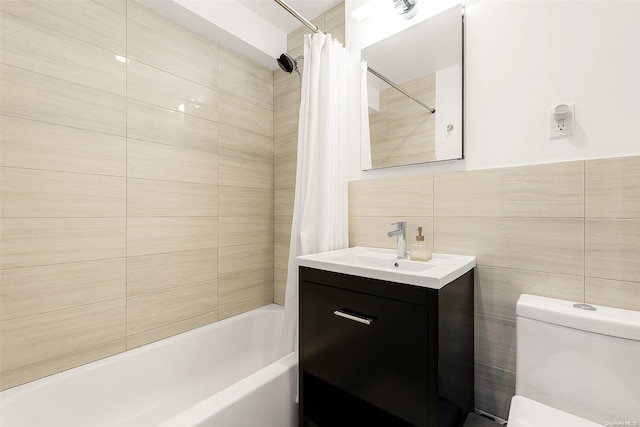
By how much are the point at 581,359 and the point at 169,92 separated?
→ 2126mm

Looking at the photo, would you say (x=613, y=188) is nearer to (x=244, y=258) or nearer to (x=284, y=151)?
(x=284, y=151)

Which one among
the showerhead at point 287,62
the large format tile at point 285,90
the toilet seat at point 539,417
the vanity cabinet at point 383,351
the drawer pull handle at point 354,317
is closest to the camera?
the toilet seat at point 539,417

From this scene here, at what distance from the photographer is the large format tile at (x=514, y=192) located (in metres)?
1.04

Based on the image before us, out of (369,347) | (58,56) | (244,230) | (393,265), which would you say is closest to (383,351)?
(369,347)

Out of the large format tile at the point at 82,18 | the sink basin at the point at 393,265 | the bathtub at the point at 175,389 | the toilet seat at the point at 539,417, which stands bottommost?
the bathtub at the point at 175,389

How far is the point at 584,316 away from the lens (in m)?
0.90

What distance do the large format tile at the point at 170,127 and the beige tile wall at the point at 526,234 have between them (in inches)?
47.7

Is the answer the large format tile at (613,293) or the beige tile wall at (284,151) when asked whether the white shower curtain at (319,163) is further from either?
the large format tile at (613,293)

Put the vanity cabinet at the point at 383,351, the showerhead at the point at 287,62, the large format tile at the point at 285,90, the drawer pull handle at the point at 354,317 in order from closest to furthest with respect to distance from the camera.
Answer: the vanity cabinet at the point at 383,351, the drawer pull handle at the point at 354,317, the showerhead at the point at 287,62, the large format tile at the point at 285,90

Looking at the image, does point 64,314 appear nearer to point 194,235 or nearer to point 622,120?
point 194,235

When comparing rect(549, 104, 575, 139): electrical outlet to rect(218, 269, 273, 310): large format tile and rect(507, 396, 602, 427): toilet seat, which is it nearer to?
rect(507, 396, 602, 427): toilet seat

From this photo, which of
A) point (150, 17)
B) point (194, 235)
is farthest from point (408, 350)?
point (150, 17)

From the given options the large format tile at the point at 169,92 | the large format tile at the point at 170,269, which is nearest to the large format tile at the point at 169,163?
the large format tile at the point at 169,92

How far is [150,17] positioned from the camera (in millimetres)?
1541
